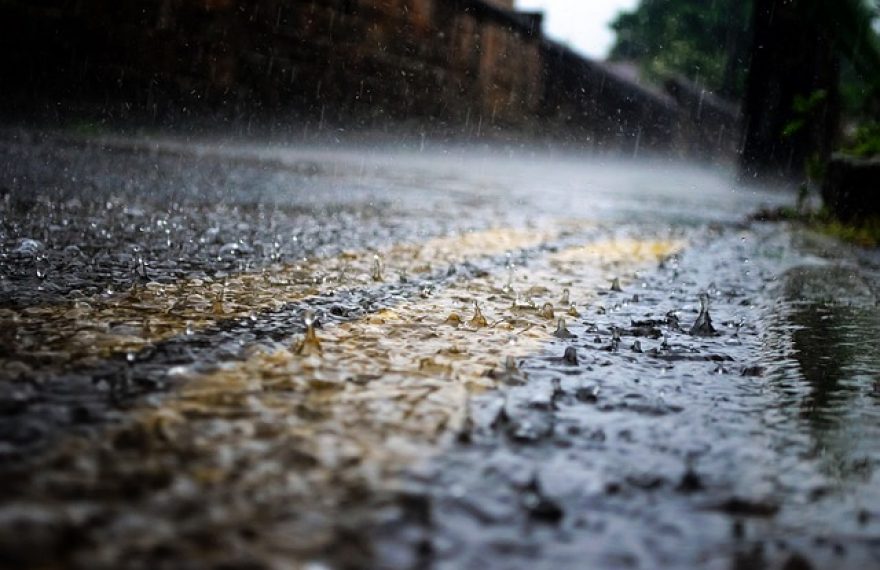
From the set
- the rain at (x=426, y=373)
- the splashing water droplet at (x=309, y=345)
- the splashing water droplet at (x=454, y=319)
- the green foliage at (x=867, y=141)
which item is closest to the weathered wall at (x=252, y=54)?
the rain at (x=426, y=373)

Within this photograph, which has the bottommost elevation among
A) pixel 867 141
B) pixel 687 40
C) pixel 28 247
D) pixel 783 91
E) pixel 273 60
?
pixel 28 247

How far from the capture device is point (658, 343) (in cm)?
173

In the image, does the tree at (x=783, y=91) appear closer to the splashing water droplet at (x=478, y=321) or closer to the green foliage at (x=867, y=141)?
the green foliage at (x=867, y=141)

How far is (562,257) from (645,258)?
0.38 m

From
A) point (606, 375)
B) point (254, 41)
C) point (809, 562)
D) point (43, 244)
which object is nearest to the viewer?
point (809, 562)

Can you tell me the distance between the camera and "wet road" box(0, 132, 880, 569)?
799 mm

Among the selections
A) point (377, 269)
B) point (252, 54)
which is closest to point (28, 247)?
point (377, 269)

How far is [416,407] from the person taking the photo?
119 centimetres

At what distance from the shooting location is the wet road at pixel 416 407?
799 millimetres

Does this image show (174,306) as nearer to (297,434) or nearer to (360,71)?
(297,434)

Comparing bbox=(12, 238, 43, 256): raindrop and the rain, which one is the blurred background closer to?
the rain

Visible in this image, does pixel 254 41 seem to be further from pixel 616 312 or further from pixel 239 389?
pixel 239 389

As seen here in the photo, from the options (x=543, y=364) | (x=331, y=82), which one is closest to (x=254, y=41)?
(x=331, y=82)

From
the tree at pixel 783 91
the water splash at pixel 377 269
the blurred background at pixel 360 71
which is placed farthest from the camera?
the tree at pixel 783 91
